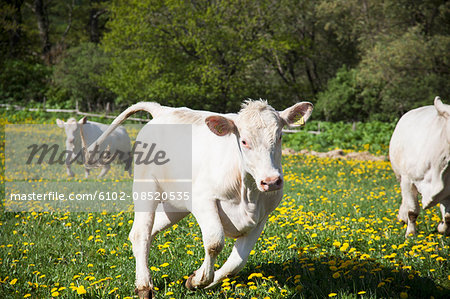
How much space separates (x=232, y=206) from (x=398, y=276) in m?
1.88

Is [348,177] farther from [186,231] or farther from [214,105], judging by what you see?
[214,105]

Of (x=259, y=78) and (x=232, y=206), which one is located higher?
(x=232, y=206)

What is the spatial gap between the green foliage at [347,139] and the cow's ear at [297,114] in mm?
15696

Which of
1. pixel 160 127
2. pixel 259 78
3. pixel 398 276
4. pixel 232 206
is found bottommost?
pixel 259 78

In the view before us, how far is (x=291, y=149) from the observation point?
2006 centimetres

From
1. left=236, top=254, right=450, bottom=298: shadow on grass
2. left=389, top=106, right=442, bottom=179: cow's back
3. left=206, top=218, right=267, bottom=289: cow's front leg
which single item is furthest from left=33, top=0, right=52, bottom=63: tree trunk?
left=206, top=218, right=267, bottom=289: cow's front leg

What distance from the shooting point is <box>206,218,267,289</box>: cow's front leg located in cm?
416

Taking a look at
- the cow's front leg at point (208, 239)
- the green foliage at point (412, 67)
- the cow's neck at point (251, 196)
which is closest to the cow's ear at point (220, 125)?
the cow's neck at point (251, 196)

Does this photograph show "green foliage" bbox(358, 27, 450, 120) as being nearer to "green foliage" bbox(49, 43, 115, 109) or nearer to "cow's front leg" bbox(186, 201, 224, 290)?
"cow's front leg" bbox(186, 201, 224, 290)

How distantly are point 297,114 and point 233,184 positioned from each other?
921 mm

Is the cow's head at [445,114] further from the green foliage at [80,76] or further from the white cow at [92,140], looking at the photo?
the green foliage at [80,76]

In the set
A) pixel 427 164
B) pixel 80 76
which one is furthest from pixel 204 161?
pixel 80 76

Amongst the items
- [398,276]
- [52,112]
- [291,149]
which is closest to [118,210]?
[398,276]

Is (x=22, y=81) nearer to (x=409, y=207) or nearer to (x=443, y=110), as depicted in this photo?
(x=409, y=207)
